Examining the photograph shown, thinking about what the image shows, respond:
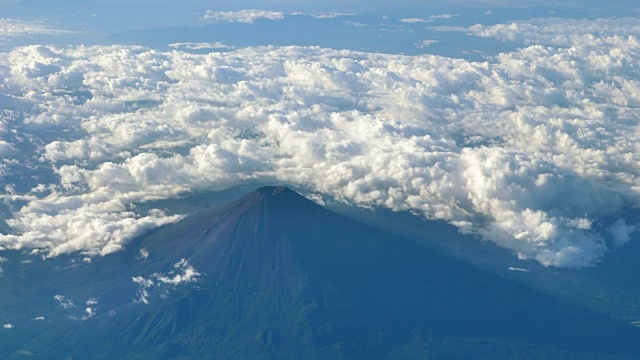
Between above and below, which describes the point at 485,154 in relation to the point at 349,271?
above

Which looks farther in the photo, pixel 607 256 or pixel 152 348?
pixel 607 256

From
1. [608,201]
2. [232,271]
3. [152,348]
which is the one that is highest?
[608,201]

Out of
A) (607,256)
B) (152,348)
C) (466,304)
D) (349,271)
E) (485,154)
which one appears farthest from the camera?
(485,154)

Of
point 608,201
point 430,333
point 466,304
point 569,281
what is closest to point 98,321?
point 430,333

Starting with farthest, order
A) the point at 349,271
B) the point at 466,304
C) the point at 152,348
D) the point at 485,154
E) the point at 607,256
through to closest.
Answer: the point at 485,154 → the point at 607,256 → the point at 349,271 → the point at 466,304 → the point at 152,348

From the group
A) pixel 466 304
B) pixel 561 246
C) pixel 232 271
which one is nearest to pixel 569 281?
pixel 561 246

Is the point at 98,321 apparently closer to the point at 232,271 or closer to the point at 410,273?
the point at 232,271

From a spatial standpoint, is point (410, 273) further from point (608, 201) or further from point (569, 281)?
point (608, 201)
